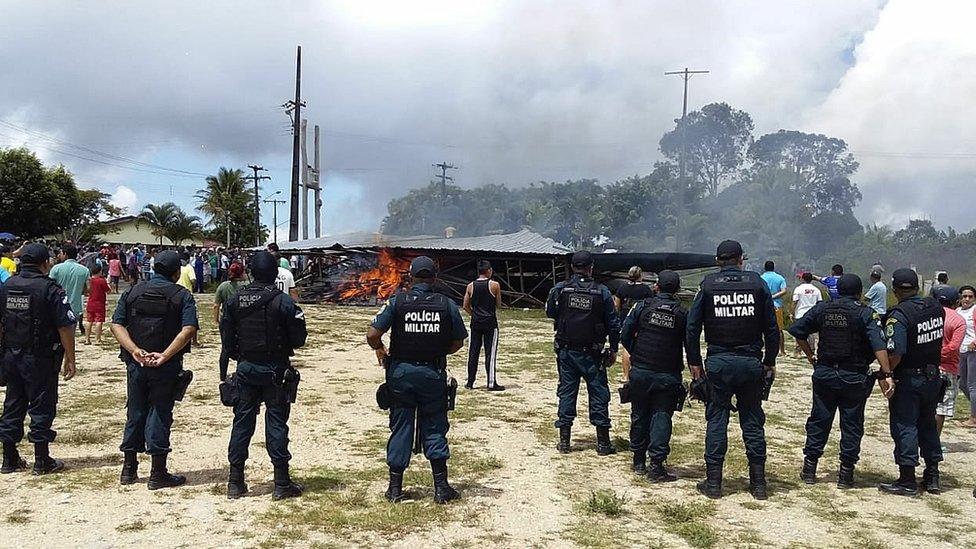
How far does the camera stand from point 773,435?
7820mm

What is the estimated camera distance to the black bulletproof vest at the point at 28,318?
570 cm

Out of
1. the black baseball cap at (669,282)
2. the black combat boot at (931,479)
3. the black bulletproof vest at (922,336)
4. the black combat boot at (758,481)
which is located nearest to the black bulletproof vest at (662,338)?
the black baseball cap at (669,282)

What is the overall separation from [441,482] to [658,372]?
2.00 meters

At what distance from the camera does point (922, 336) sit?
18.8 feet

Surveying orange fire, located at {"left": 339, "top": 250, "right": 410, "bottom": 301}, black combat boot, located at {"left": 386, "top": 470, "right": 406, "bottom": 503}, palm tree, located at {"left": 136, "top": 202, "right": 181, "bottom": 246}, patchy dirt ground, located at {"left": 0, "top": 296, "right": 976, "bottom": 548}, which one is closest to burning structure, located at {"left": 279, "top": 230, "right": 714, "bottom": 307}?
orange fire, located at {"left": 339, "top": 250, "right": 410, "bottom": 301}

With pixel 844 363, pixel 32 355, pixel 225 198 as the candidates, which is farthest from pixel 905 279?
pixel 225 198

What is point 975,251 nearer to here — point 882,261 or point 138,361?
point 882,261

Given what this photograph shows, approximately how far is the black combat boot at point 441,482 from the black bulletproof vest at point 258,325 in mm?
1415

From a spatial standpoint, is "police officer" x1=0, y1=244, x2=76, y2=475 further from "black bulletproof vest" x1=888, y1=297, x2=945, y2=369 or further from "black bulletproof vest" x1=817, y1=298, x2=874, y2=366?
"black bulletproof vest" x1=888, y1=297, x2=945, y2=369

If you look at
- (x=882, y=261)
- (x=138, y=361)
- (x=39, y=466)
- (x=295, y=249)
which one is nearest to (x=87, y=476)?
(x=39, y=466)

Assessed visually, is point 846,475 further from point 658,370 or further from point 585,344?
point 585,344

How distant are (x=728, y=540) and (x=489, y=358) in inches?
212

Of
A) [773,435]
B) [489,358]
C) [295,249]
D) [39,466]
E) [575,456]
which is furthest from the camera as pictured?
[295,249]

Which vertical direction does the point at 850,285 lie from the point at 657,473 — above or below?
above
